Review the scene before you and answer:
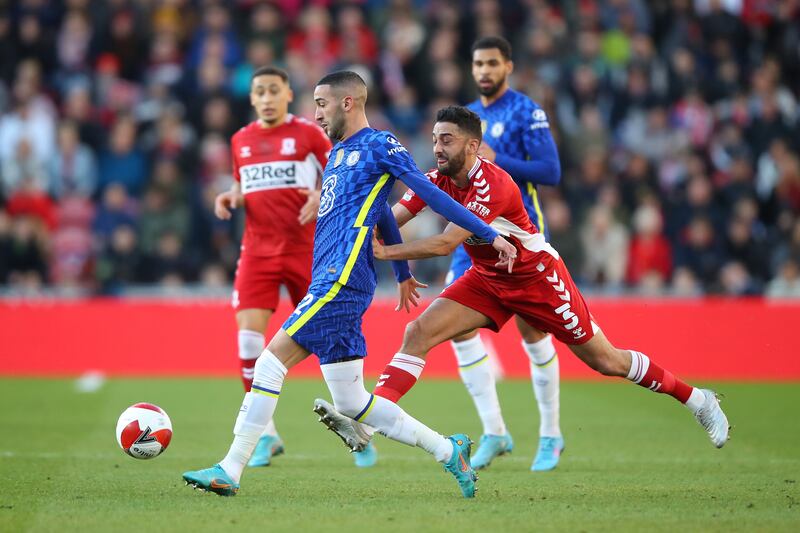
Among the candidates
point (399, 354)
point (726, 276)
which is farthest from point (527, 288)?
point (726, 276)

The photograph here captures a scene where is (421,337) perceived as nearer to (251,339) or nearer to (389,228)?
(389,228)

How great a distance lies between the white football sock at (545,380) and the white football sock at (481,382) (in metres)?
0.33

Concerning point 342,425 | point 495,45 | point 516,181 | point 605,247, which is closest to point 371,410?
point 342,425

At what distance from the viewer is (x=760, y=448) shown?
9.71 metres

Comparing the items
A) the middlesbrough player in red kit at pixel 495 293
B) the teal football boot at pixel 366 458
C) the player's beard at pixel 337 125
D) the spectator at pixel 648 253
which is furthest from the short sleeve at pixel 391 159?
the spectator at pixel 648 253

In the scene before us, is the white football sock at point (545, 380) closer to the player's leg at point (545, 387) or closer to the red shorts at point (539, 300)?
the player's leg at point (545, 387)

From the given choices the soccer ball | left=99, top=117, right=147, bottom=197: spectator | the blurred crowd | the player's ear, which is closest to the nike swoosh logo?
the soccer ball

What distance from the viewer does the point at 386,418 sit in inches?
274

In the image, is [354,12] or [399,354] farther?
[354,12]

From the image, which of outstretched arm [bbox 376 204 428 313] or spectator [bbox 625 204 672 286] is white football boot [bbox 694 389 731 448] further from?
spectator [bbox 625 204 672 286]

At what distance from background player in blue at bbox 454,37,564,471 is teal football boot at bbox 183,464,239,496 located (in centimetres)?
237

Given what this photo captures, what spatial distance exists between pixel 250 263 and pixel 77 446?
2.16 metres

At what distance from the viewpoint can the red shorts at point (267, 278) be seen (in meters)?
9.04

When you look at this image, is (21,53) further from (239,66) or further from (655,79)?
(655,79)
